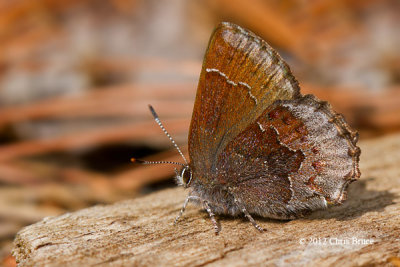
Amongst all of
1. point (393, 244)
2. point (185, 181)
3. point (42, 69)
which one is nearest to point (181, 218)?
point (185, 181)

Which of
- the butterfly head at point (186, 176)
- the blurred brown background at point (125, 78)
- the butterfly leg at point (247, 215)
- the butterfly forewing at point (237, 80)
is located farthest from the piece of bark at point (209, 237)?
the blurred brown background at point (125, 78)

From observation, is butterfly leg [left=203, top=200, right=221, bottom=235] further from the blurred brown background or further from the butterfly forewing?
the blurred brown background

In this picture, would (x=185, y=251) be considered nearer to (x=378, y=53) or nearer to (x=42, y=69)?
(x=42, y=69)

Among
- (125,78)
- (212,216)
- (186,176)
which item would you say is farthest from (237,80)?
(125,78)

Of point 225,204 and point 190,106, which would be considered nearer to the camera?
point 225,204

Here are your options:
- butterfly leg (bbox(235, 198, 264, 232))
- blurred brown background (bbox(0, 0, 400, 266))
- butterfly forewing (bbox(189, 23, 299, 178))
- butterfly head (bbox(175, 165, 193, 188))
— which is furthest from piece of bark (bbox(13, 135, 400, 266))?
blurred brown background (bbox(0, 0, 400, 266))

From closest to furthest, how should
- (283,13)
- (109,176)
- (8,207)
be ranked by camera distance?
(8,207)
(109,176)
(283,13)
